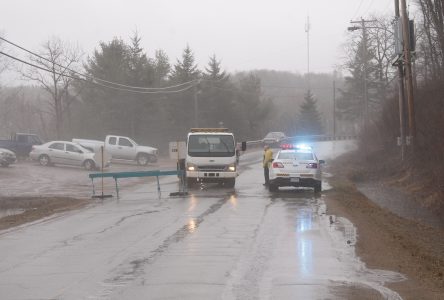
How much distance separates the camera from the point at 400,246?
11438 millimetres

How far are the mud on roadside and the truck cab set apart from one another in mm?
5812

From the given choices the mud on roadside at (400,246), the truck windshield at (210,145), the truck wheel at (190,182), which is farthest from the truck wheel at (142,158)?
the mud on roadside at (400,246)

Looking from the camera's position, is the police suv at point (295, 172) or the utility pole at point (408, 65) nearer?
the police suv at point (295, 172)

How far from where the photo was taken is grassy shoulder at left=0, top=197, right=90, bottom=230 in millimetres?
17281

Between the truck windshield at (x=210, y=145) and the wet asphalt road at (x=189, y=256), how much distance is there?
21.3 ft

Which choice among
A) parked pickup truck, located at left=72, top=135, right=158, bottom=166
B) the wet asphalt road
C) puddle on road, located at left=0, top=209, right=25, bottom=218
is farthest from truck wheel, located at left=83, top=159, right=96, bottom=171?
the wet asphalt road

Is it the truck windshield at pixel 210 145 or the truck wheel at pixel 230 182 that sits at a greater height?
the truck windshield at pixel 210 145

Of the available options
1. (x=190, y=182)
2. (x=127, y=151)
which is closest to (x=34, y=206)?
(x=190, y=182)

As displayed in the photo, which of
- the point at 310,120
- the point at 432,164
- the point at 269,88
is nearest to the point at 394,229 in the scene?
the point at 432,164

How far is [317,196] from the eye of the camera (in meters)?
21.6

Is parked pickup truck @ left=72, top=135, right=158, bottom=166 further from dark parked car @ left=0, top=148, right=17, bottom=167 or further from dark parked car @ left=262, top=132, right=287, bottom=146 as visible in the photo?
dark parked car @ left=262, top=132, right=287, bottom=146

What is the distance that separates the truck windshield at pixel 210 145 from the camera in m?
24.6

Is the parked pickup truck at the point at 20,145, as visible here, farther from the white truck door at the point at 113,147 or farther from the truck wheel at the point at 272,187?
the truck wheel at the point at 272,187

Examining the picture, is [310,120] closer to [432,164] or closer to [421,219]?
[432,164]
